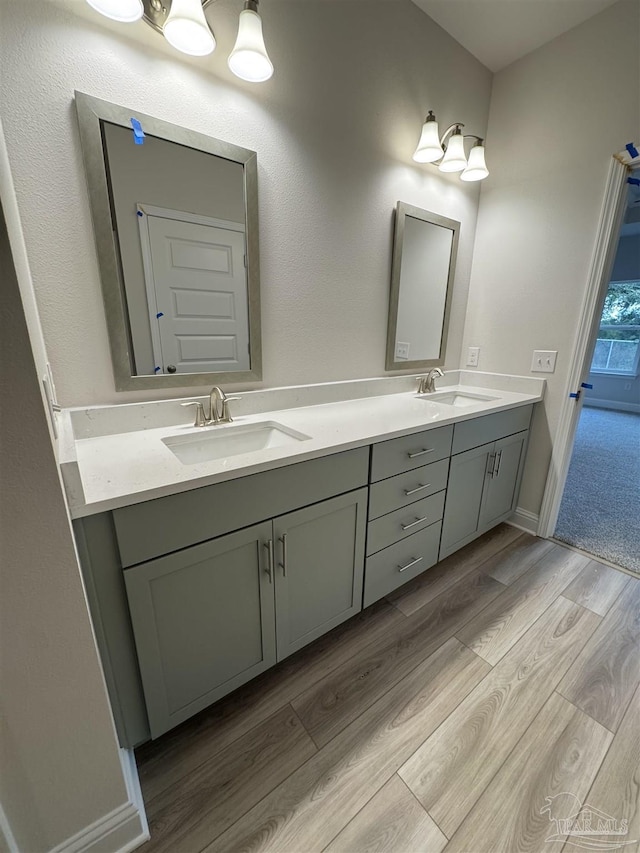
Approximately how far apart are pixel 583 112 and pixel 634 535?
2290 mm

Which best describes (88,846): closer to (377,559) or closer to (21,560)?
(21,560)

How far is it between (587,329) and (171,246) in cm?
197

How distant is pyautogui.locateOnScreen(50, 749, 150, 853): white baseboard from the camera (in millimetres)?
777

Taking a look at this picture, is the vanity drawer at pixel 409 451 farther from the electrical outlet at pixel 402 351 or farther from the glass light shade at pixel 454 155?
the glass light shade at pixel 454 155

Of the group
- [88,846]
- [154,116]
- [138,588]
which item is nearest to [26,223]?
[154,116]

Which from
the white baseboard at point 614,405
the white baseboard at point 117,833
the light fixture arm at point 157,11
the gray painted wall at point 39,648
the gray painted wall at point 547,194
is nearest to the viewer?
the gray painted wall at point 39,648

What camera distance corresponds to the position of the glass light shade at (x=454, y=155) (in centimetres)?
170

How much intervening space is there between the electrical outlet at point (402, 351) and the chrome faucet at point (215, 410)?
1.04 meters

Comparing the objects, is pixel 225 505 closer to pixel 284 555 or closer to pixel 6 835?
pixel 284 555

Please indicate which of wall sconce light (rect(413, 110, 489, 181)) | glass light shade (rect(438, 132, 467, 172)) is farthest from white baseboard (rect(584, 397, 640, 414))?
glass light shade (rect(438, 132, 467, 172))

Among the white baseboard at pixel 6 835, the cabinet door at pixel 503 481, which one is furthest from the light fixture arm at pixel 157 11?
the cabinet door at pixel 503 481

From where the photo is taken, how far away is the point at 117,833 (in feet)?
2.67

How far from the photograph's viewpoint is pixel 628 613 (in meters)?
1.54

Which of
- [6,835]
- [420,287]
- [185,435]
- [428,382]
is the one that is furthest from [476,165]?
[6,835]
